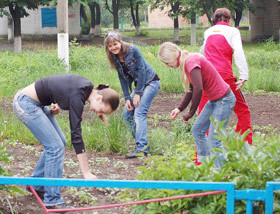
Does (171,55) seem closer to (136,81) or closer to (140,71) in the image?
(140,71)

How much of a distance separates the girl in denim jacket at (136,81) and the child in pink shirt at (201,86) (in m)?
0.91

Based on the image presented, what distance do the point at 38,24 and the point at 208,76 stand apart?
30.4 meters

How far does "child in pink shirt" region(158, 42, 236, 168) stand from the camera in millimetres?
4766

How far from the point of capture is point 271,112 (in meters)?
9.20

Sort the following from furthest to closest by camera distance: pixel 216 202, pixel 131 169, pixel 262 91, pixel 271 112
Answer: pixel 262 91 < pixel 271 112 < pixel 131 169 < pixel 216 202

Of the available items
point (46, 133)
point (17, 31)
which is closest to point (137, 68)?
point (46, 133)

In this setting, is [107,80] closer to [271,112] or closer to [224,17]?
[271,112]

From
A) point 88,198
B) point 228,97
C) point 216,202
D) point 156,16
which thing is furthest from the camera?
point 156,16

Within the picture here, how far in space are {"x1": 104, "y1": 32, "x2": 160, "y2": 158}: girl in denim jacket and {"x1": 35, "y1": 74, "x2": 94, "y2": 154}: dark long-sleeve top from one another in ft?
→ 5.63

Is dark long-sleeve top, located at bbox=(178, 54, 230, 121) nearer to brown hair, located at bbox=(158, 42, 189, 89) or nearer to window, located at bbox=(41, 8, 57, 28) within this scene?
→ brown hair, located at bbox=(158, 42, 189, 89)

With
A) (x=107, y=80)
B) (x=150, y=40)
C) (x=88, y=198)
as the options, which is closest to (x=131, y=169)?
(x=88, y=198)

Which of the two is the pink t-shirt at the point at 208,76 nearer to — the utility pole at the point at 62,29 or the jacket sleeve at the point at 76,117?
the jacket sleeve at the point at 76,117

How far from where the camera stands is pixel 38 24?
1336 inches

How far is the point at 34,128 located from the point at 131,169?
176cm
